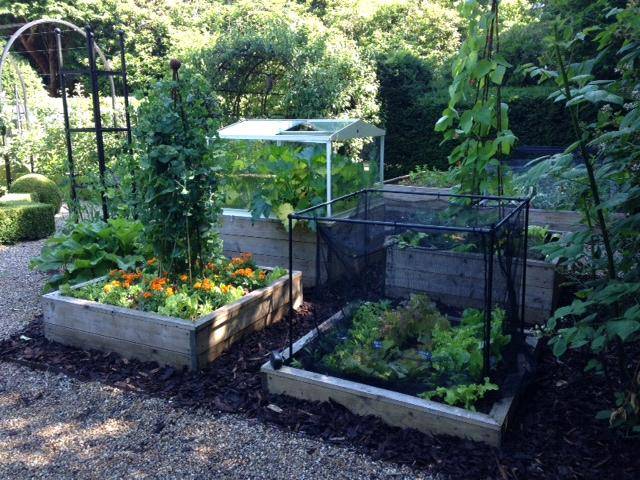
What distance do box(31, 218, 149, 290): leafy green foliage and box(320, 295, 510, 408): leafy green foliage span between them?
6.71ft

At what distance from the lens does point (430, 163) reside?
11.8 meters

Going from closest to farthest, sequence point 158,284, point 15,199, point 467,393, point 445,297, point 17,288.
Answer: point 467,393 < point 445,297 < point 158,284 < point 17,288 < point 15,199

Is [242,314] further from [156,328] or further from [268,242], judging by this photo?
[268,242]

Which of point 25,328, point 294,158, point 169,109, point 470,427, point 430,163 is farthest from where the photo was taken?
point 430,163

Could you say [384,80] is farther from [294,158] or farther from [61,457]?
[61,457]

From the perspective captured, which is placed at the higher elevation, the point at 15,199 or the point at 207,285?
the point at 207,285

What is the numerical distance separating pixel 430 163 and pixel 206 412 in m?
9.36

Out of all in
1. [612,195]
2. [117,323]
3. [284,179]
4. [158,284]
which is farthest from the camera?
[284,179]

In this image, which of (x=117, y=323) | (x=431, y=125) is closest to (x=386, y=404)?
(x=117, y=323)

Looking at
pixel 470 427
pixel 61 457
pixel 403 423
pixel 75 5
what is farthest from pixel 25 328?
pixel 75 5

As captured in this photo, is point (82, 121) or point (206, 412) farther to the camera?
point (82, 121)

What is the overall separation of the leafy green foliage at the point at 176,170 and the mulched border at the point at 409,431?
882 mm

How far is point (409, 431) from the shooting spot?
9.70 ft

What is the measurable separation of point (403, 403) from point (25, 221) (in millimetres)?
6929
